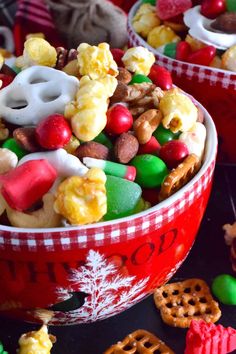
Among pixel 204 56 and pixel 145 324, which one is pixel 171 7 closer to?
pixel 204 56

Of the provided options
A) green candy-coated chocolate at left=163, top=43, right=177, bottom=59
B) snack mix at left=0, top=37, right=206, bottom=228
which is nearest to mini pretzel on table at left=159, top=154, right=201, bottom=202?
snack mix at left=0, top=37, right=206, bottom=228

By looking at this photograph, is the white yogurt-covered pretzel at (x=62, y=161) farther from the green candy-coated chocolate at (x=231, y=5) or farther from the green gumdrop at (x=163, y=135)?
the green candy-coated chocolate at (x=231, y=5)

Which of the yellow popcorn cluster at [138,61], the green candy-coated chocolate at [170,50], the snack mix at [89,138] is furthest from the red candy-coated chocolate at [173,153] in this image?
the green candy-coated chocolate at [170,50]

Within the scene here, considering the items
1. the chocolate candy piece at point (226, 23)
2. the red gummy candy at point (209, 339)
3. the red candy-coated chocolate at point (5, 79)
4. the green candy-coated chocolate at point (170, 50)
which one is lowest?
the red gummy candy at point (209, 339)

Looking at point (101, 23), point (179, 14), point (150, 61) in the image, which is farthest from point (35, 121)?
point (101, 23)

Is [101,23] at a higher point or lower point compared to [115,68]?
lower

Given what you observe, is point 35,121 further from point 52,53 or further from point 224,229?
point 224,229

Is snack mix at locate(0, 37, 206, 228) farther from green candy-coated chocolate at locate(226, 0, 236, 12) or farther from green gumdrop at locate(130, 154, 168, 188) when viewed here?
green candy-coated chocolate at locate(226, 0, 236, 12)

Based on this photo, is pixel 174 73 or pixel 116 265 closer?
pixel 116 265
